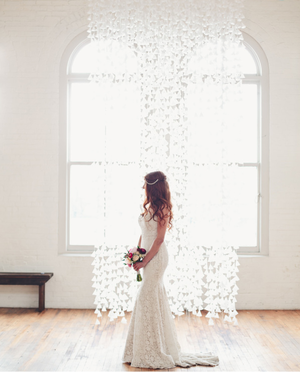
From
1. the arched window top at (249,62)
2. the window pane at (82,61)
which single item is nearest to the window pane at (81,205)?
the window pane at (82,61)

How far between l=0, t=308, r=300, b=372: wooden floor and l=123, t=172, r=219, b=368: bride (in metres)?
0.12

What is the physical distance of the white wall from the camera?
4.80 metres

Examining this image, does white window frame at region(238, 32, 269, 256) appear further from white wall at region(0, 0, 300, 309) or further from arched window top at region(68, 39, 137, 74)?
arched window top at region(68, 39, 137, 74)

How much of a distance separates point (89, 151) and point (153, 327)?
264cm

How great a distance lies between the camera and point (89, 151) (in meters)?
4.96

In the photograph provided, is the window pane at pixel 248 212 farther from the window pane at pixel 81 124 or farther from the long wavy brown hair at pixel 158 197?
the window pane at pixel 81 124

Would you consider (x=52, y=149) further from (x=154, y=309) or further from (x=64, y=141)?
(x=154, y=309)

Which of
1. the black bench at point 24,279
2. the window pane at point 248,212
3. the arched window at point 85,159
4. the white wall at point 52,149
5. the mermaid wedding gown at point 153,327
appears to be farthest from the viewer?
the window pane at point 248,212

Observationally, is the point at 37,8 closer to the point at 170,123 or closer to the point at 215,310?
the point at 170,123

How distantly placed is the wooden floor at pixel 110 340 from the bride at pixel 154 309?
0.38ft

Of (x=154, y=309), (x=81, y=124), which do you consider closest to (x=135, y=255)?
(x=154, y=309)

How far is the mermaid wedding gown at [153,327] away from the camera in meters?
3.14

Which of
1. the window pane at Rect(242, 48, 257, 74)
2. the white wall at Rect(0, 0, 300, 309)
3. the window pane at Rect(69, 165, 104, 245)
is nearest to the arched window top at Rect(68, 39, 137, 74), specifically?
the white wall at Rect(0, 0, 300, 309)

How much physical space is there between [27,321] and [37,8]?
4.03 meters
